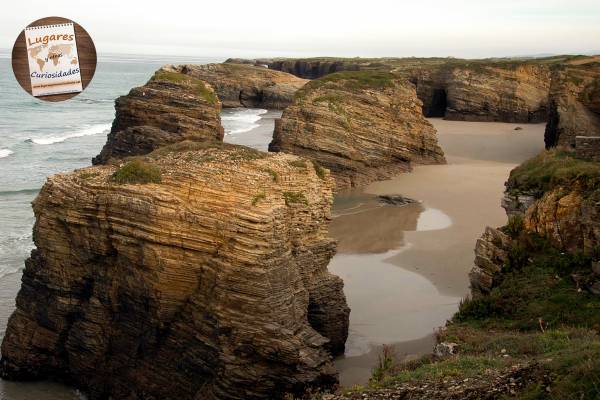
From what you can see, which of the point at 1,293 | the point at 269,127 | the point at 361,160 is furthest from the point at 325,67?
the point at 1,293

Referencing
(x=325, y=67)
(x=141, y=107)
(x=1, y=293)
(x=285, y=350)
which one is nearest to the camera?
(x=285, y=350)

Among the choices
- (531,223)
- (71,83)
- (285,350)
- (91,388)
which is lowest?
(91,388)

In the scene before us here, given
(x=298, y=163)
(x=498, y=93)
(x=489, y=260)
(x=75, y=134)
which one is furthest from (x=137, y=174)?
(x=498, y=93)

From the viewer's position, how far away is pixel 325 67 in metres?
115

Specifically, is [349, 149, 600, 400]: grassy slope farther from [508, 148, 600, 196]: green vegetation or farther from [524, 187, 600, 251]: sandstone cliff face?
[524, 187, 600, 251]: sandstone cliff face

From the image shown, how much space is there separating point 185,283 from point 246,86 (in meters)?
73.4

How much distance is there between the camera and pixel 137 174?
55.0 ft

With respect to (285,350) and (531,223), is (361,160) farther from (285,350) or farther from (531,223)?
(285,350)

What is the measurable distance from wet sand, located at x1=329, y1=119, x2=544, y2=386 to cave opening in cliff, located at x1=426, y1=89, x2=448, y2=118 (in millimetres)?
21309

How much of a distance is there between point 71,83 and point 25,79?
0.61 metres

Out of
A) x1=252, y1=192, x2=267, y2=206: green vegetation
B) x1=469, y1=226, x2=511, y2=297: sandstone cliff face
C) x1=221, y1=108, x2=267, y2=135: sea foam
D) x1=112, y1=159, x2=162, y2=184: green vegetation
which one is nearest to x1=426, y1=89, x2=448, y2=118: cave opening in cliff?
x1=221, y1=108, x2=267, y2=135: sea foam

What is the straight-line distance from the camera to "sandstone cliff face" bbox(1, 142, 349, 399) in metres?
15.4

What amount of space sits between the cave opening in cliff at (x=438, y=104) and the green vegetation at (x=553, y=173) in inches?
1758

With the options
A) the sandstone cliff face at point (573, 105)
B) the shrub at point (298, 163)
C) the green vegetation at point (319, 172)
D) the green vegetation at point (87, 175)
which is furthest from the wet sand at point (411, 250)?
the green vegetation at point (87, 175)
